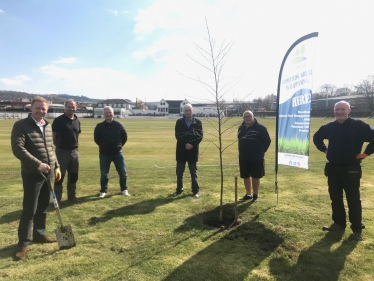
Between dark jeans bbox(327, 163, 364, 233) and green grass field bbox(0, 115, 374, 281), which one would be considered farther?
dark jeans bbox(327, 163, 364, 233)

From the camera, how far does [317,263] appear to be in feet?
12.2

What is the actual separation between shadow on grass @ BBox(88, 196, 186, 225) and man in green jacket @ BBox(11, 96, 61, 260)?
50.3 inches

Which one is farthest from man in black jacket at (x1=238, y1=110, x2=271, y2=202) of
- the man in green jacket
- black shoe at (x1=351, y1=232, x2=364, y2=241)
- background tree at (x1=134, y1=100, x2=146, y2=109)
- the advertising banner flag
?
background tree at (x1=134, y1=100, x2=146, y2=109)

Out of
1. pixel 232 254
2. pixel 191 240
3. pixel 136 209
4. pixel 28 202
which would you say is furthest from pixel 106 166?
pixel 232 254

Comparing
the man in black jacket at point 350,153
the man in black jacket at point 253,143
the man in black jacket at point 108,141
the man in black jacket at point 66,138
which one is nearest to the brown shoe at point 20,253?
the man in black jacket at point 66,138

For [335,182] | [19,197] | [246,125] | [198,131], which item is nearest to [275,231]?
[335,182]

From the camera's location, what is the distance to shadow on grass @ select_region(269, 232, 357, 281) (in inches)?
135

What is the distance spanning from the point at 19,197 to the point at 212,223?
476cm

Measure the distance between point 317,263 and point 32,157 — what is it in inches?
162

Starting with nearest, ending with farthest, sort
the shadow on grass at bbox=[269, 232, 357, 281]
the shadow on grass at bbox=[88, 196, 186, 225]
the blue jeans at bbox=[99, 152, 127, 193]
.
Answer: the shadow on grass at bbox=[269, 232, 357, 281]
the shadow on grass at bbox=[88, 196, 186, 225]
the blue jeans at bbox=[99, 152, 127, 193]

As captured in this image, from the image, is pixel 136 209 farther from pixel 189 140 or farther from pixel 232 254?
pixel 232 254

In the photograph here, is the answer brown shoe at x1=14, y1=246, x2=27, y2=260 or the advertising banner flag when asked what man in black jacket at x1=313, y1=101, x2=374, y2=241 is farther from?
brown shoe at x1=14, y1=246, x2=27, y2=260

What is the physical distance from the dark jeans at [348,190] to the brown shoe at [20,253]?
4.91 meters

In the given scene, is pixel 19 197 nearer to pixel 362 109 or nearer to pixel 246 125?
pixel 246 125
